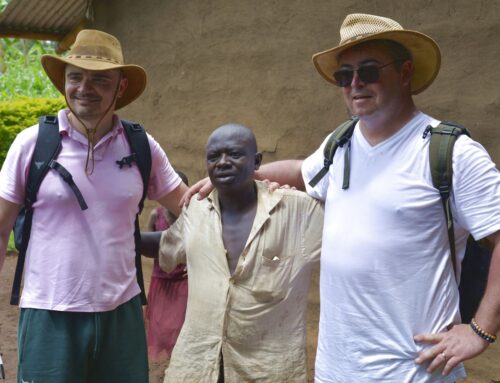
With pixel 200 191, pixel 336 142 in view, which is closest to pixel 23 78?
pixel 200 191

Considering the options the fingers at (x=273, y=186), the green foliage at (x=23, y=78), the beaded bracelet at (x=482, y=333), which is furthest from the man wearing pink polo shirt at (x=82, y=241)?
the green foliage at (x=23, y=78)

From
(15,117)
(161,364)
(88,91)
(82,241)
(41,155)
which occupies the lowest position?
(161,364)

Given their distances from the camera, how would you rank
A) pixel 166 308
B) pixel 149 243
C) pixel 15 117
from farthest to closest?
1. pixel 15 117
2. pixel 166 308
3. pixel 149 243

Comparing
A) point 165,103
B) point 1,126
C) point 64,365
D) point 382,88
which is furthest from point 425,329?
point 1,126

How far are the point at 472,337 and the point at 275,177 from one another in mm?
1175

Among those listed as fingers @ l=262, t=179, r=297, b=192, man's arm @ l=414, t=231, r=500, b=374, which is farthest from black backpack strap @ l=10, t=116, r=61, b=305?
man's arm @ l=414, t=231, r=500, b=374

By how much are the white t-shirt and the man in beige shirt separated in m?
0.34

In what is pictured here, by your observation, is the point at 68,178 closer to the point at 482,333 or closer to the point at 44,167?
the point at 44,167

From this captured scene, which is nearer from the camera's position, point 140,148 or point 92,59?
point 92,59

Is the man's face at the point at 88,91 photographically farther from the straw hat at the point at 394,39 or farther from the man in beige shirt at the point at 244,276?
the straw hat at the point at 394,39

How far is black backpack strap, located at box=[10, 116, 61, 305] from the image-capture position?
9.50 feet

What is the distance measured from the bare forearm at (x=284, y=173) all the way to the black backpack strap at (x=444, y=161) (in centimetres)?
84

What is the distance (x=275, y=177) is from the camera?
10.6ft

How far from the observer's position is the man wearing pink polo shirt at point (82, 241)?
291cm
